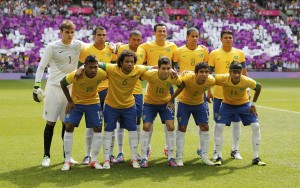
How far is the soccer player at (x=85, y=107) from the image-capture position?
25.6 feet

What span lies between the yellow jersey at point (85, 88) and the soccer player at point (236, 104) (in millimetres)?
2064

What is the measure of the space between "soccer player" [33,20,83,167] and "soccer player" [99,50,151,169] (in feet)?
2.51

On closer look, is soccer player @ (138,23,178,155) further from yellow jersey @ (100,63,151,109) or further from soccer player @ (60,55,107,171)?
soccer player @ (60,55,107,171)

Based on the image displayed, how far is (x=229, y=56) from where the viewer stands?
9.38 meters

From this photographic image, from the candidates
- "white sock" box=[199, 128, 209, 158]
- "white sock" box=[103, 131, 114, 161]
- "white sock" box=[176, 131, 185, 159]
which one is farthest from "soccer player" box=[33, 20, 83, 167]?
"white sock" box=[199, 128, 209, 158]

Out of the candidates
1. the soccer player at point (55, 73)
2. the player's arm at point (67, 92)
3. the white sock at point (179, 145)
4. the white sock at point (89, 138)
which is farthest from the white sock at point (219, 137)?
the player's arm at point (67, 92)

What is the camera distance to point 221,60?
30.7 ft

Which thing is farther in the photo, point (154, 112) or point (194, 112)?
point (194, 112)

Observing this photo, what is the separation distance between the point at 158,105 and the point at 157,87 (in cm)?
33

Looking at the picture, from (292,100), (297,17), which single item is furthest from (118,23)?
(292,100)

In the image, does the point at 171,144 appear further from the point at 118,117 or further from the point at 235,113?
the point at 235,113

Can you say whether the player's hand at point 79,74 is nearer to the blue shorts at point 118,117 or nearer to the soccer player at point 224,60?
the blue shorts at point 118,117

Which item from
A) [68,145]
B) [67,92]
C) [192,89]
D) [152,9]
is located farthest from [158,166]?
[152,9]

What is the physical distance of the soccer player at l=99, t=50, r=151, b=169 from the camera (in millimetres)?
7922
